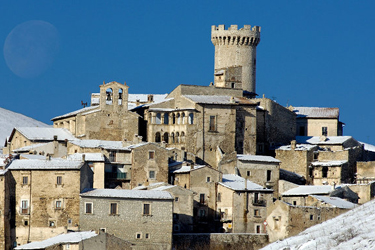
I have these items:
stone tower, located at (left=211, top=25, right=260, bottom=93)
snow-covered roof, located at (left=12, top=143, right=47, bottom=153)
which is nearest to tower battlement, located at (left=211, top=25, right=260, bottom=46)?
stone tower, located at (left=211, top=25, right=260, bottom=93)

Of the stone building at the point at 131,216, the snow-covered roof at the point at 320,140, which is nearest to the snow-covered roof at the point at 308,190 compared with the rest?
the snow-covered roof at the point at 320,140

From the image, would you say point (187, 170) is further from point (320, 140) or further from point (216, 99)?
point (320, 140)

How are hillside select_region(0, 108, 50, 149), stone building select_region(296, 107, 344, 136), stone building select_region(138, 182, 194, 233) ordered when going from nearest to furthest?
stone building select_region(138, 182, 194, 233), stone building select_region(296, 107, 344, 136), hillside select_region(0, 108, 50, 149)

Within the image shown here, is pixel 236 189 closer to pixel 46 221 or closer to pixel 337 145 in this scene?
pixel 46 221

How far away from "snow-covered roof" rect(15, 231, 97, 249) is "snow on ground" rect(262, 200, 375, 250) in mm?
26707

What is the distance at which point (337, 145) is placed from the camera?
79.6 m

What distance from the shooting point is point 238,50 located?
89.5 m

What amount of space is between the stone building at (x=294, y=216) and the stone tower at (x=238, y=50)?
3161 cm

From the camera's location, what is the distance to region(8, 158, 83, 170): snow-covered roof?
181ft

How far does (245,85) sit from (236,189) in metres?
28.7

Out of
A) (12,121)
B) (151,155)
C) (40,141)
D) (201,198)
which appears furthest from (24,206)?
(12,121)

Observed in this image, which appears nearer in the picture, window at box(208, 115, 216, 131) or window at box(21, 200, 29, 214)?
window at box(21, 200, 29, 214)

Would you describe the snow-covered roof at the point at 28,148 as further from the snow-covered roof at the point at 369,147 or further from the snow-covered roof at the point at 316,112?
the snow-covered roof at the point at 369,147

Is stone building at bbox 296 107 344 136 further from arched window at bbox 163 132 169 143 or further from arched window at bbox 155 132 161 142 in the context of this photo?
arched window at bbox 155 132 161 142
